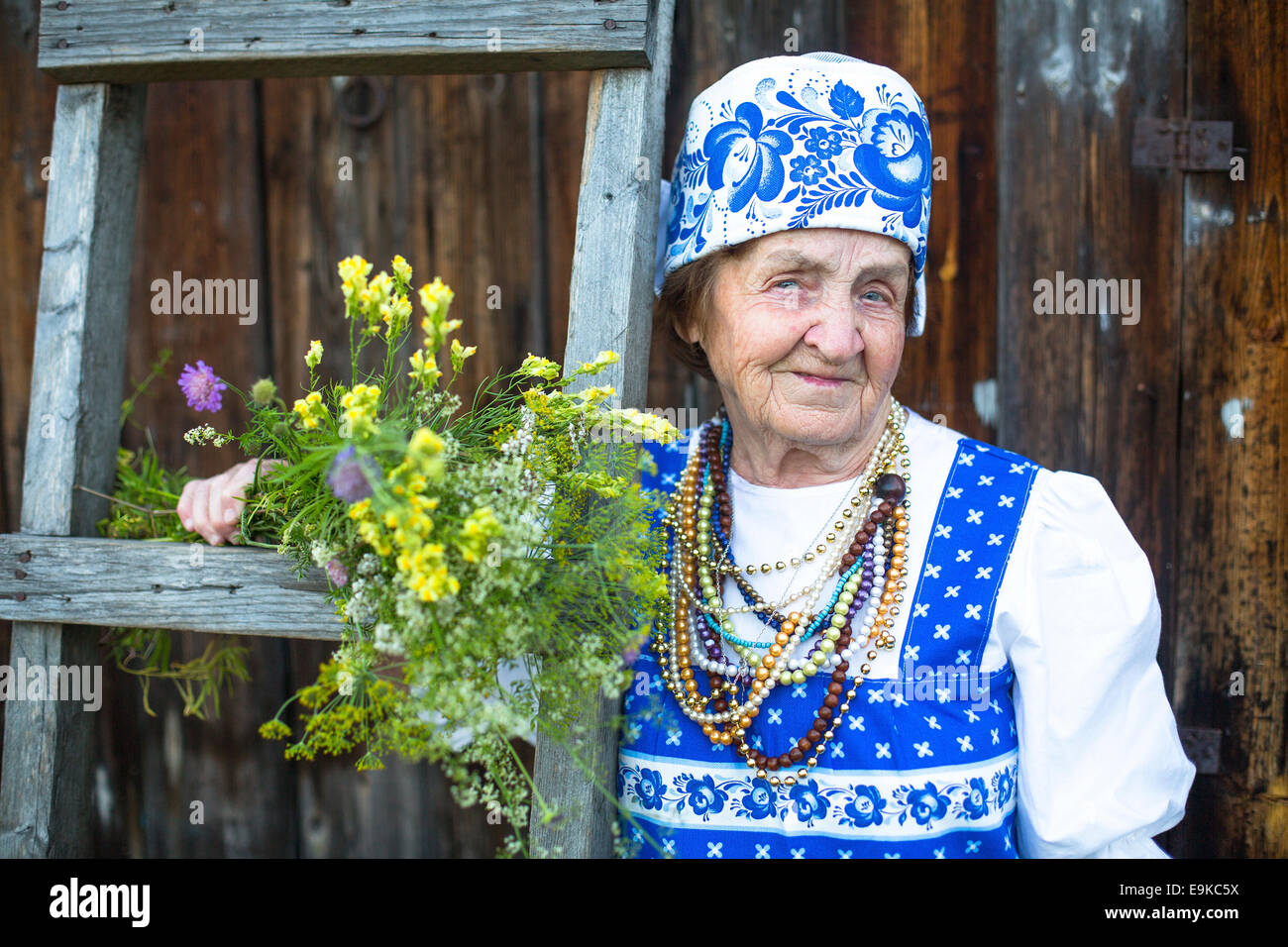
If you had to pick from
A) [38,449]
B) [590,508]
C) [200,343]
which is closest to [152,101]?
[200,343]

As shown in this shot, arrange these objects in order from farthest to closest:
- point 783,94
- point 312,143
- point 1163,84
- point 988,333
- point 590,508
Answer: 1. point 312,143
2. point 988,333
3. point 1163,84
4. point 783,94
5. point 590,508

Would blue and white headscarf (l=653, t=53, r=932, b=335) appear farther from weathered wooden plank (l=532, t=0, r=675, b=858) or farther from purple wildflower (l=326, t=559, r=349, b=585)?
purple wildflower (l=326, t=559, r=349, b=585)

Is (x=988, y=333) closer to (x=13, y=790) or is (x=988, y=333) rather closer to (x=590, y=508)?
(x=590, y=508)

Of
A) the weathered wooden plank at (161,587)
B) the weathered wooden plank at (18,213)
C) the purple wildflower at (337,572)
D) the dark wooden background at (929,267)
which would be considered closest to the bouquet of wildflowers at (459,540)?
the purple wildflower at (337,572)

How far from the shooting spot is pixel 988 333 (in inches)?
80.6

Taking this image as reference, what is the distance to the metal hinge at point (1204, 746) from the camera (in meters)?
1.94

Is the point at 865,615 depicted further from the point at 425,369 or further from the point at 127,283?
the point at 127,283

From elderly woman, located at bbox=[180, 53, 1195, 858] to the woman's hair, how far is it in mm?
15

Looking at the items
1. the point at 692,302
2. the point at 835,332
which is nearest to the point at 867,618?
the point at 835,332

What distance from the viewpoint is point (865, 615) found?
58.6 inches

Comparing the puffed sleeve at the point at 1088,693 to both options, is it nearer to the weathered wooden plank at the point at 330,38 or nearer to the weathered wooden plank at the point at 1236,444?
the weathered wooden plank at the point at 1236,444

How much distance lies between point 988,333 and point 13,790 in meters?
2.14

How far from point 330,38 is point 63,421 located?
0.81 m

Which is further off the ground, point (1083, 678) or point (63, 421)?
point (63, 421)
